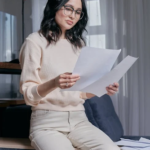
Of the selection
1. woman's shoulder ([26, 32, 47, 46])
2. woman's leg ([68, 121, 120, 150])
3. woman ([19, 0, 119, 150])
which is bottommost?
woman's leg ([68, 121, 120, 150])

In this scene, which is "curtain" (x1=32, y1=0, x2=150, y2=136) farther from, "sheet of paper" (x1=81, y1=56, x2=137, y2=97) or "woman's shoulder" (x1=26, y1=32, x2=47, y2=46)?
"sheet of paper" (x1=81, y1=56, x2=137, y2=97)

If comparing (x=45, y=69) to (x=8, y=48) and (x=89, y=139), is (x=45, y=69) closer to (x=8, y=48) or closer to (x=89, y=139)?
(x=89, y=139)

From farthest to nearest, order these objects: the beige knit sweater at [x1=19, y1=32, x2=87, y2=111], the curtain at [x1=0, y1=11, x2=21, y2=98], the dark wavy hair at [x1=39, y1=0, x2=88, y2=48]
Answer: the curtain at [x1=0, y1=11, x2=21, y2=98], the dark wavy hair at [x1=39, y1=0, x2=88, y2=48], the beige knit sweater at [x1=19, y1=32, x2=87, y2=111]

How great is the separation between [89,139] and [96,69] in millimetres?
333

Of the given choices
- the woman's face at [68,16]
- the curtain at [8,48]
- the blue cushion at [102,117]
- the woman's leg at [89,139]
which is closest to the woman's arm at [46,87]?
the woman's leg at [89,139]

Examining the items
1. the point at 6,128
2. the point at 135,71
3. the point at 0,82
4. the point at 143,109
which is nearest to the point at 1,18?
the point at 0,82

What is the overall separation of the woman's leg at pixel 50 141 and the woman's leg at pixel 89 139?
Result: 5 centimetres

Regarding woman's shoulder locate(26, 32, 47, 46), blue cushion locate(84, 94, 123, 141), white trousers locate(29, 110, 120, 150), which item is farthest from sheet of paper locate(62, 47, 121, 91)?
blue cushion locate(84, 94, 123, 141)

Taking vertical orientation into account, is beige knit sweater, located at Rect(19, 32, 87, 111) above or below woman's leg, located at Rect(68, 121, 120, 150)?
above

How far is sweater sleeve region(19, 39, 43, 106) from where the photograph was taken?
1.44 m

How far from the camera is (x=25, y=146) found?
5.25ft

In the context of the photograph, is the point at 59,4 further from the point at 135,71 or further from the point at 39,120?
the point at 135,71

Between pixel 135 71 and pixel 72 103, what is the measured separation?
1.43 m

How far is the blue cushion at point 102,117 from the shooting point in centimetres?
203
